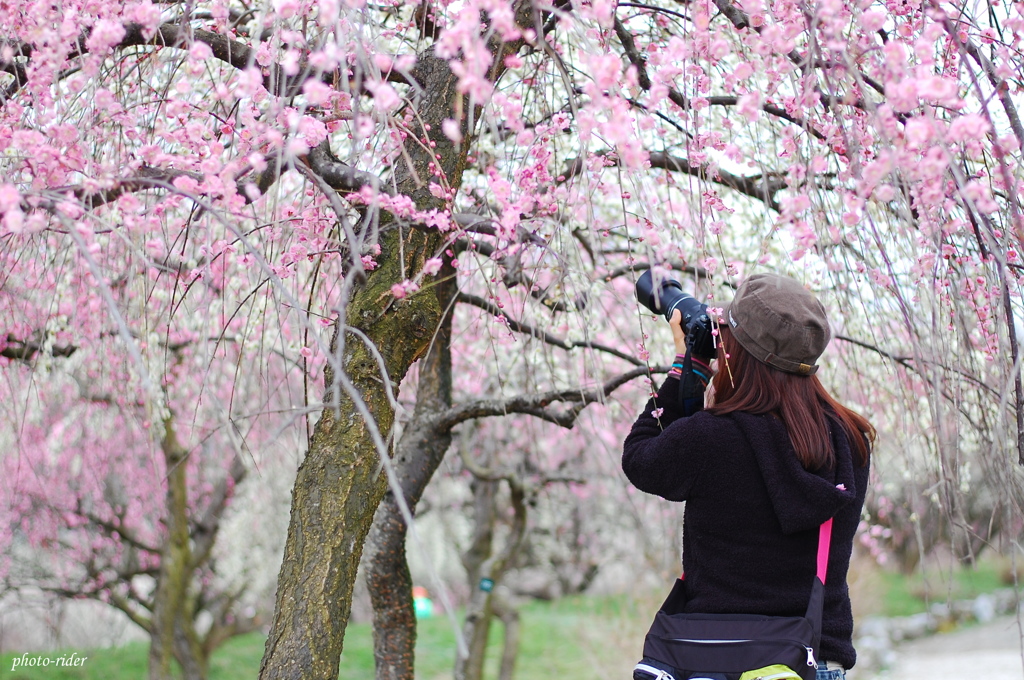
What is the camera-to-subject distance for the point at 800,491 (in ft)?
4.75

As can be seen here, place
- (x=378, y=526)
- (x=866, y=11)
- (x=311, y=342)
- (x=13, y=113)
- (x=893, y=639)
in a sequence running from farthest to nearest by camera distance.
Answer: (x=893, y=639), (x=378, y=526), (x=311, y=342), (x=13, y=113), (x=866, y=11)

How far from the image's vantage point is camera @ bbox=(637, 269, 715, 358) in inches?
63.9

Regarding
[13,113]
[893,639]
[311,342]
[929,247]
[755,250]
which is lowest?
[893,639]

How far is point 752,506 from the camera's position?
148 cm

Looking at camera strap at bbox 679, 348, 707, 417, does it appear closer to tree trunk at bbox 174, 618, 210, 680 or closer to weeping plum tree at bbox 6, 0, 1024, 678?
weeping plum tree at bbox 6, 0, 1024, 678

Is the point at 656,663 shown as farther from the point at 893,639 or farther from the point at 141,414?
the point at 893,639

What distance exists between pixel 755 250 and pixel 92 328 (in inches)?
107

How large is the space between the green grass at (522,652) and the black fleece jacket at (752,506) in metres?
5.56

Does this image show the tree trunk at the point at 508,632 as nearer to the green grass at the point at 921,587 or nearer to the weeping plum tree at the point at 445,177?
the weeping plum tree at the point at 445,177

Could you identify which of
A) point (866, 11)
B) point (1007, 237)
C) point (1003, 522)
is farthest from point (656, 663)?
point (866, 11)

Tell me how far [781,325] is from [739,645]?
54cm

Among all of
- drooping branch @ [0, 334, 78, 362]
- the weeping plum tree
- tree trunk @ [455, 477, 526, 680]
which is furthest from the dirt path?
drooping branch @ [0, 334, 78, 362]

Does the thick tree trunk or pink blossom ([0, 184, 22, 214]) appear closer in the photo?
pink blossom ([0, 184, 22, 214])

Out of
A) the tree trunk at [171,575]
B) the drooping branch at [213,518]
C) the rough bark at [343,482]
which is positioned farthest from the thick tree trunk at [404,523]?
the drooping branch at [213,518]
